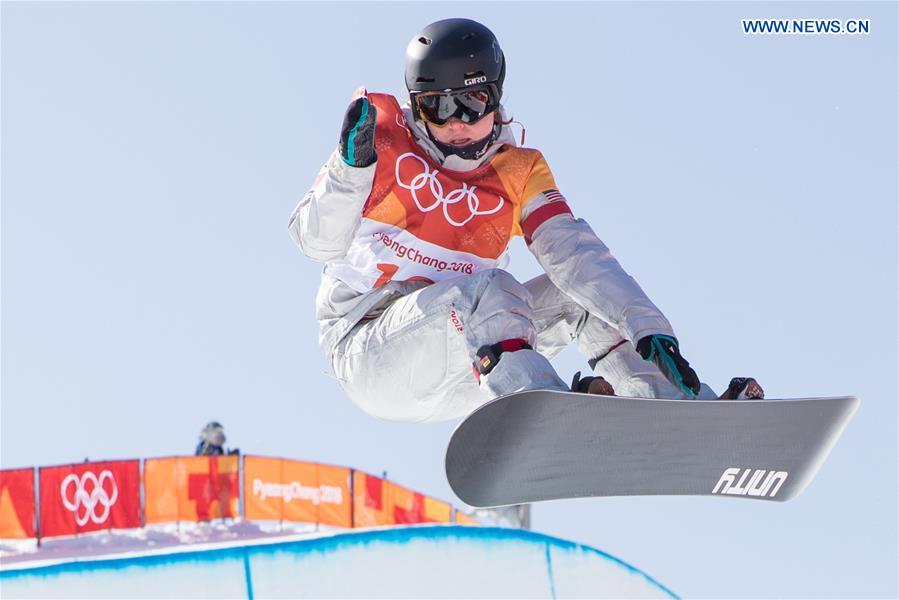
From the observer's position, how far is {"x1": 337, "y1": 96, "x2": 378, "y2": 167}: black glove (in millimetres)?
4684

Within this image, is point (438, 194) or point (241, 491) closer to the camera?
point (438, 194)

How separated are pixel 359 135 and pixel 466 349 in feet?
2.91

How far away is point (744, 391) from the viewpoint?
194 inches

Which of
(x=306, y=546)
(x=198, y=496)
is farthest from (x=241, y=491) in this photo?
(x=306, y=546)

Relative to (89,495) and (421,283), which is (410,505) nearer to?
(89,495)

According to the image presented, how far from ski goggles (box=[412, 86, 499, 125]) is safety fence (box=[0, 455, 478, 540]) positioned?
10438mm

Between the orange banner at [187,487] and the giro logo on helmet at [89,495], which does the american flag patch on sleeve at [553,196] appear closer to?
the giro logo on helmet at [89,495]

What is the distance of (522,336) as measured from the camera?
187 inches

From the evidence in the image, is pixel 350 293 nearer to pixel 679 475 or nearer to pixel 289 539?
pixel 679 475

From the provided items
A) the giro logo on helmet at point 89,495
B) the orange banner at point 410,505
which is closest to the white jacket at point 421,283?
the giro logo on helmet at point 89,495

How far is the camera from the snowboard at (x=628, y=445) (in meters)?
4.60

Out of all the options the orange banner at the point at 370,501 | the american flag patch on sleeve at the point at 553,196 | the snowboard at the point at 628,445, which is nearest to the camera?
the snowboard at the point at 628,445

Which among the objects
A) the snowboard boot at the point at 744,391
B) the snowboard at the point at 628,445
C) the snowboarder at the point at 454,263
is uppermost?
the snowboarder at the point at 454,263

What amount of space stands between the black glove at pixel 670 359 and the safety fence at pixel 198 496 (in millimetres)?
10889
